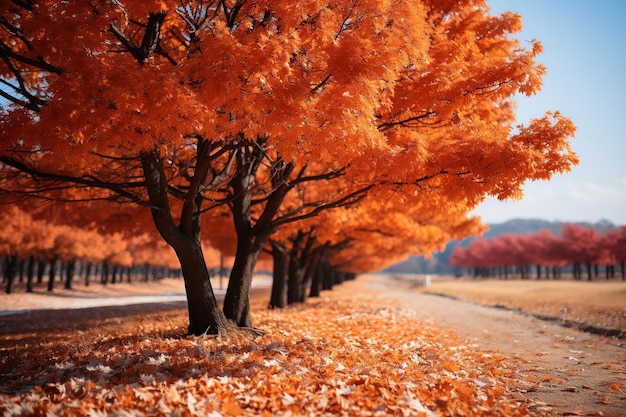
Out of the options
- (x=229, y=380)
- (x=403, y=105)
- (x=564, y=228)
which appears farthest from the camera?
(x=564, y=228)

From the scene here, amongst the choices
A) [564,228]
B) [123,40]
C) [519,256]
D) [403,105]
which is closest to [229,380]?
[403,105]

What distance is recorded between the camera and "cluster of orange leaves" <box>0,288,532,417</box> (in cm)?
372

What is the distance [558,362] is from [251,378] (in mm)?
6015

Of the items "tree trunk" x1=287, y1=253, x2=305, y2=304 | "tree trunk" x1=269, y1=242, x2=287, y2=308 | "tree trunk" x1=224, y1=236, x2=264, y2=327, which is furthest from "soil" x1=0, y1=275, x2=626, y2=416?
"tree trunk" x1=287, y1=253, x2=305, y2=304

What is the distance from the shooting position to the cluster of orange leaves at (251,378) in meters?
3.72

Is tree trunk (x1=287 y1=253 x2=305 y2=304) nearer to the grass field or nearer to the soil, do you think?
the soil

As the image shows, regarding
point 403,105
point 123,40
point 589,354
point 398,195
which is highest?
point 123,40

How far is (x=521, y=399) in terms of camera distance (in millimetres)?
4832

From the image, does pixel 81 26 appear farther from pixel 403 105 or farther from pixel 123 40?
pixel 403 105

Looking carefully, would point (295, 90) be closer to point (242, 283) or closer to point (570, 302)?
point (242, 283)

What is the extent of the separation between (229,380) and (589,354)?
7684 millimetres

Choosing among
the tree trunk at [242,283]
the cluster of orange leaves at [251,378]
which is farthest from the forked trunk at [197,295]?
the tree trunk at [242,283]

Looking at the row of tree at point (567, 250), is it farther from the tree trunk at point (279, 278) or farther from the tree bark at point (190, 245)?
the tree bark at point (190, 245)

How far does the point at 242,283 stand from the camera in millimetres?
8484
